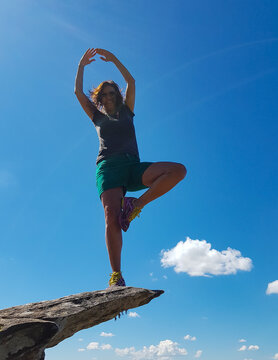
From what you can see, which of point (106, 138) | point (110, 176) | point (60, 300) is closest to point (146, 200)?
point (110, 176)

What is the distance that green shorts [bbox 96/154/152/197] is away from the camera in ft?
20.6

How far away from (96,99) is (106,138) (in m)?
1.16

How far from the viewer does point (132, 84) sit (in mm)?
7492

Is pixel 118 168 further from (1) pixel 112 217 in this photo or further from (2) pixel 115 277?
(2) pixel 115 277

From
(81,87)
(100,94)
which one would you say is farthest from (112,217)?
(81,87)

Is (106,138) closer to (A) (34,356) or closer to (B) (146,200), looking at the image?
(B) (146,200)

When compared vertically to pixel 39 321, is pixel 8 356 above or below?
below

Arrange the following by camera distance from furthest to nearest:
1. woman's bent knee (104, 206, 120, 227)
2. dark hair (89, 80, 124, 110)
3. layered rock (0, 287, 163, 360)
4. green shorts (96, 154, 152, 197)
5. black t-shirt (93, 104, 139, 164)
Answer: dark hair (89, 80, 124, 110) < black t-shirt (93, 104, 139, 164) < green shorts (96, 154, 152, 197) < woman's bent knee (104, 206, 120, 227) < layered rock (0, 287, 163, 360)

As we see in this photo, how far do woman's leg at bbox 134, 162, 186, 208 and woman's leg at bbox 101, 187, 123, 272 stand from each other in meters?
0.45

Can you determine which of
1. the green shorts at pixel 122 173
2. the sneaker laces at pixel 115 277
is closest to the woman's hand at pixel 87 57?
the green shorts at pixel 122 173

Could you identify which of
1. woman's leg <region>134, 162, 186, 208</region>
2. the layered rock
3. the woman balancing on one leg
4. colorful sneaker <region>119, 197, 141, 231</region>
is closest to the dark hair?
the woman balancing on one leg

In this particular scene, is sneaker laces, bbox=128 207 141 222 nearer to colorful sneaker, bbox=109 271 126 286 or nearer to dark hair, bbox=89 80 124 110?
colorful sneaker, bbox=109 271 126 286

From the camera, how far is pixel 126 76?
7496 mm

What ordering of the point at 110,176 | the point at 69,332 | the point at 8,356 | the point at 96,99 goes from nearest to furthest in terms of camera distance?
the point at 8,356 → the point at 69,332 → the point at 110,176 → the point at 96,99
